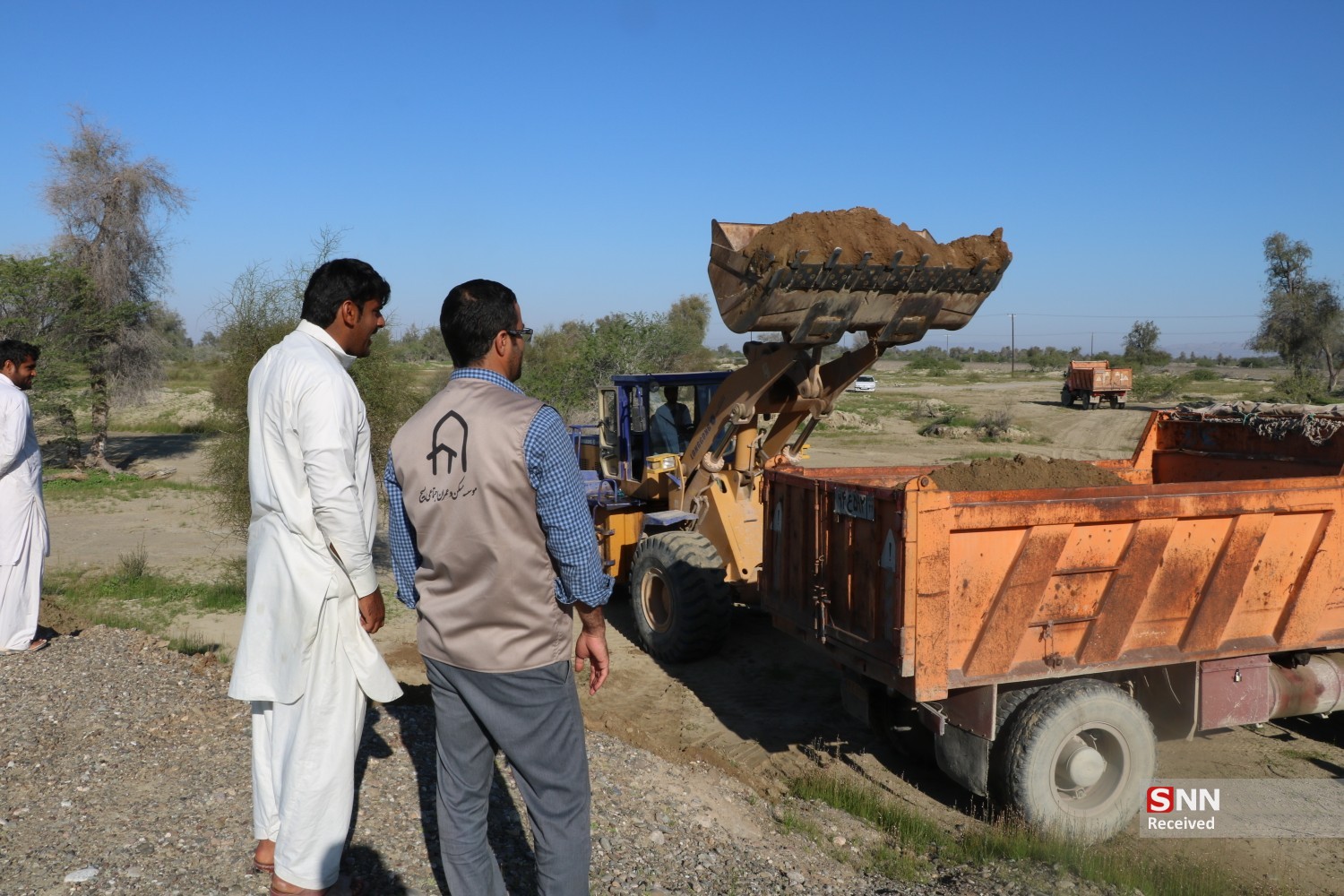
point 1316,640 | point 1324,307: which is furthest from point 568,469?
point 1324,307

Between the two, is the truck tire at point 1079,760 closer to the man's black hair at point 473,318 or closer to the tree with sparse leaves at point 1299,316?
the man's black hair at point 473,318

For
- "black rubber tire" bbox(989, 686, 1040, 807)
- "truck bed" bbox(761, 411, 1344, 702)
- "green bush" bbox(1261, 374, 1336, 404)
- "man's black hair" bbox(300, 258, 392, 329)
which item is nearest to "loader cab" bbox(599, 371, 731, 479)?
"truck bed" bbox(761, 411, 1344, 702)

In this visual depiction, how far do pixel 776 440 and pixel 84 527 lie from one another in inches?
476

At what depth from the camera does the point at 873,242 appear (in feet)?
20.2

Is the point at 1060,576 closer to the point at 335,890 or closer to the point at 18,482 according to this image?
the point at 335,890

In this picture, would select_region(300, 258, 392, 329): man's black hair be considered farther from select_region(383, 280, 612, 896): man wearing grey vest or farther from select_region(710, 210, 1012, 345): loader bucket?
select_region(710, 210, 1012, 345): loader bucket

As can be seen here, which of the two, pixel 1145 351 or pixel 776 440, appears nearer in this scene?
pixel 776 440

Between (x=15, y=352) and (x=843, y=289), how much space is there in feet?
18.1

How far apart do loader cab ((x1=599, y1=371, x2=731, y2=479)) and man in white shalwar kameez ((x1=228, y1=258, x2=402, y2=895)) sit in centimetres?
562

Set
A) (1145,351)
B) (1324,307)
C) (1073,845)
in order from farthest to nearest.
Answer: (1145,351) → (1324,307) → (1073,845)

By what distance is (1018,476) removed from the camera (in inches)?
226

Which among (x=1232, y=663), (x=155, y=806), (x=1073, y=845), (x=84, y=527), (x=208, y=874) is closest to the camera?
(x=208, y=874)

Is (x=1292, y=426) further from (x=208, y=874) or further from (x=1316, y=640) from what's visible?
(x=208, y=874)

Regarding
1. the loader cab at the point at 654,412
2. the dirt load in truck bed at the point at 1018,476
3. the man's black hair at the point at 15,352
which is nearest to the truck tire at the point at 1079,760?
the dirt load in truck bed at the point at 1018,476
